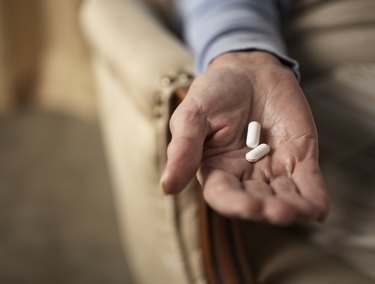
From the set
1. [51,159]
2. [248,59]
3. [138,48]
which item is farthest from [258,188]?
[51,159]

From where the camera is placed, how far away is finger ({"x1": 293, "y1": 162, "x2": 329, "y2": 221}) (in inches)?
16.3

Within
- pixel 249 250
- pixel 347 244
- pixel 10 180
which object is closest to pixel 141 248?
pixel 249 250

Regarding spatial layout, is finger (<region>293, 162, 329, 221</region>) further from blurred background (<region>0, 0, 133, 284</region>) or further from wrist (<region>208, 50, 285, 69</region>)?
blurred background (<region>0, 0, 133, 284</region>)

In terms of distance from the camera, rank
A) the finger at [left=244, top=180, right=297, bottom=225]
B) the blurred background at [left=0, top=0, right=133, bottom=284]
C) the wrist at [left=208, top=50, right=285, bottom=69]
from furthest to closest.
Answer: the blurred background at [left=0, top=0, right=133, bottom=284], the wrist at [left=208, top=50, right=285, bottom=69], the finger at [left=244, top=180, right=297, bottom=225]

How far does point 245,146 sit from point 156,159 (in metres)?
0.19

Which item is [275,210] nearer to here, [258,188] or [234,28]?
[258,188]

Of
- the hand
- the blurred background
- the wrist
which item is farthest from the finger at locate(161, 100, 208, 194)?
→ the blurred background

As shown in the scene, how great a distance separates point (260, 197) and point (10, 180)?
3.65 feet

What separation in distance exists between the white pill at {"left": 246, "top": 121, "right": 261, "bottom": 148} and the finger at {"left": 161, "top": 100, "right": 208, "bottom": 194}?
0.14 feet

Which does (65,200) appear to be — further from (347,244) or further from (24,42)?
(347,244)

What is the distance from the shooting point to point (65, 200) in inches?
52.0

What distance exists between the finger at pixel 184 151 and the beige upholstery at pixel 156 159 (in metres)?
0.13

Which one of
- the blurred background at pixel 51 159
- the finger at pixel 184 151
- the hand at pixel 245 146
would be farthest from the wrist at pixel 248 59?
the blurred background at pixel 51 159

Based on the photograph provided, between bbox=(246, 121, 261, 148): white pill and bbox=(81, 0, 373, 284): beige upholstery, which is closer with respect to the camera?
bbox=(246, 121, 261, 148): white pill
